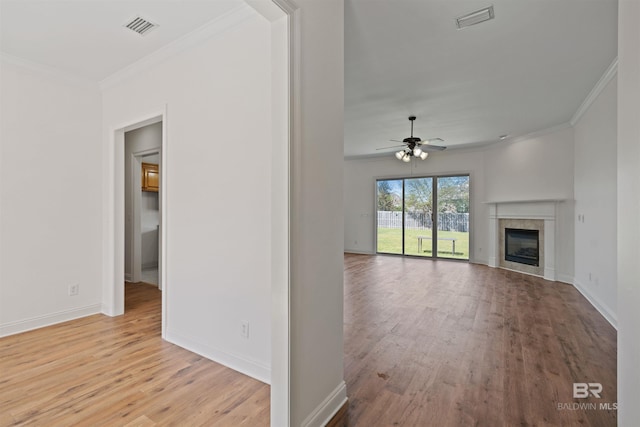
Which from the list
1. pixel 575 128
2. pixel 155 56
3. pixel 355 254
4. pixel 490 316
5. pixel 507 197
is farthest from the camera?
pixel 355 254

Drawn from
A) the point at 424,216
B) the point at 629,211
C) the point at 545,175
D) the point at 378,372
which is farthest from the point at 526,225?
the point at 629,211

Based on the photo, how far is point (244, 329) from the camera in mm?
2227

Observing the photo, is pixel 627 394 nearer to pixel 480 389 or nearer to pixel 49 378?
pixel 480 389

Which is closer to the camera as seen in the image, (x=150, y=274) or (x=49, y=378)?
(x=49, y=378)

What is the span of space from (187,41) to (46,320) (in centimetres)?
316

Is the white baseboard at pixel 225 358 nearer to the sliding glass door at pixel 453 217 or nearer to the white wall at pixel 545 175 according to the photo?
the white wall at pixel 545 175

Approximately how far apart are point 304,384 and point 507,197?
6.64m

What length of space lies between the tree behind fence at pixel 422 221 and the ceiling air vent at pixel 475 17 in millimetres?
5867

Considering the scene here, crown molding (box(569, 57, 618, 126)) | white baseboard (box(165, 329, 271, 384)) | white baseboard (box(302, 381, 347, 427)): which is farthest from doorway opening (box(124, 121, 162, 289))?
crown molding (box(569, 57, 618, 126))

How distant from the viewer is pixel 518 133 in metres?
5.92

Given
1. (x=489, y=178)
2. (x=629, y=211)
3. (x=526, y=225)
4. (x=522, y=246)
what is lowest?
(x=522, y=246)

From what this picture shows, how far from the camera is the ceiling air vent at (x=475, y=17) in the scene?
2271mm

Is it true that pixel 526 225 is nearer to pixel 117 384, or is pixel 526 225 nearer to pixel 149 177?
pixel 117 384

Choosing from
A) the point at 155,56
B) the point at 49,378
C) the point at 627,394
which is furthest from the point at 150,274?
the point at 627,394
